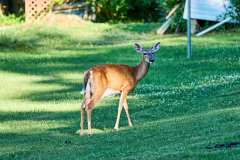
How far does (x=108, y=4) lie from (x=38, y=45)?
1021 cm

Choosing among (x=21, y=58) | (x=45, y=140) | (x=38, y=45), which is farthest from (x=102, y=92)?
(x=38, y=45)

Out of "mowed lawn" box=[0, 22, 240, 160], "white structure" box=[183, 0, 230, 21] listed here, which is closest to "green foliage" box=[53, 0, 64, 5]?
"mowed lawn" box=[0, 22, 240, 160]

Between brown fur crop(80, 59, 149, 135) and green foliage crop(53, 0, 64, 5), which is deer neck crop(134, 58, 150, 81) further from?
green foliage crop(53, 0, 64, 5)

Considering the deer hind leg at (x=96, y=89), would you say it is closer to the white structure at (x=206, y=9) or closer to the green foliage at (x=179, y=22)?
the white structure at (x=206, y=9)

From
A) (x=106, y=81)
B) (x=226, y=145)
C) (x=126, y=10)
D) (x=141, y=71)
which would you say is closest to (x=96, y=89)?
(x=106, y=81)

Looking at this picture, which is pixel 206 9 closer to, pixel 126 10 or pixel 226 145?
pixel 126 10

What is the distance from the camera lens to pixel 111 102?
2067 centimetres

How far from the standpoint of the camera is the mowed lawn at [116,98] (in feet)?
44.9

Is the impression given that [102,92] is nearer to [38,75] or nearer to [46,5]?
[38,75]

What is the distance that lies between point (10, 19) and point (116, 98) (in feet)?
71.8

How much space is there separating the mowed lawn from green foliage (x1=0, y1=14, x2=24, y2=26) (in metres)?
3.78

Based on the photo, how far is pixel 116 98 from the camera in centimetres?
2138

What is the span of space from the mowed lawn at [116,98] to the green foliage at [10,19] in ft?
12.4

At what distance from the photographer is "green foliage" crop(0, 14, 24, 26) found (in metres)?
41.7
